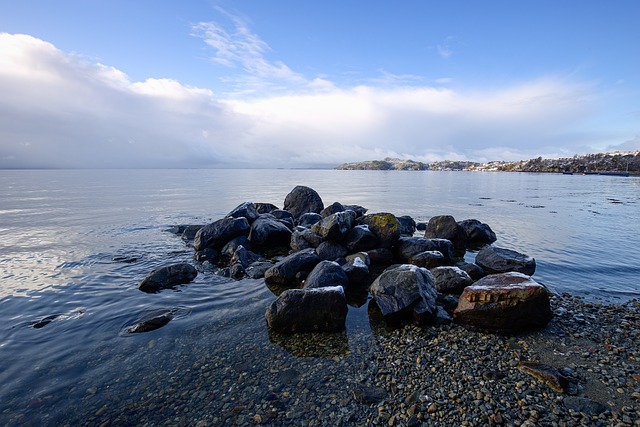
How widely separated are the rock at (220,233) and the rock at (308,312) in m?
8.41

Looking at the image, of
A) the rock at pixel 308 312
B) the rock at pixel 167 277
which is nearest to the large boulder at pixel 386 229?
the rock at pixel 308 312

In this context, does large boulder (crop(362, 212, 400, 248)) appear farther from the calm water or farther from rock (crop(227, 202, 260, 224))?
rock (crop(227, 202, 260, 224))

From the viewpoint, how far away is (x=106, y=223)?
2444 cm

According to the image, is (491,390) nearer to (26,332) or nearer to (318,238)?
(318,238)

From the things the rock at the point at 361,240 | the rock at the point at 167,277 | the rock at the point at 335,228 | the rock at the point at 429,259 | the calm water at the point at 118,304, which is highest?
the rock at the point at 335,228

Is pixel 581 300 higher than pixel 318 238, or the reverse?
pixel 318 238

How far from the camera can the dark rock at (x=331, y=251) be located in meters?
13.5

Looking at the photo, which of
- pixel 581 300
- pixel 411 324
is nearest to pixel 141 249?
pixel 411 324

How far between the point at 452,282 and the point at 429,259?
2.59 meters

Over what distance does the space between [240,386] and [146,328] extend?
382 cm

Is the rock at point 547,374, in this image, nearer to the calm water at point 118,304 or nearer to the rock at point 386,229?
the calm water at point 118,304

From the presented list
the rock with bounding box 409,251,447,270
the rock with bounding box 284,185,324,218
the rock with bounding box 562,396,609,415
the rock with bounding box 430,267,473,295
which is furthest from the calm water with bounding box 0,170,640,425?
the rock with bounding box 284,185,324,218

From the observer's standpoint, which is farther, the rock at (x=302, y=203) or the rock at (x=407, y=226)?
the rock at (x=302, y=203)

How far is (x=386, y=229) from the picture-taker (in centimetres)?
1452
